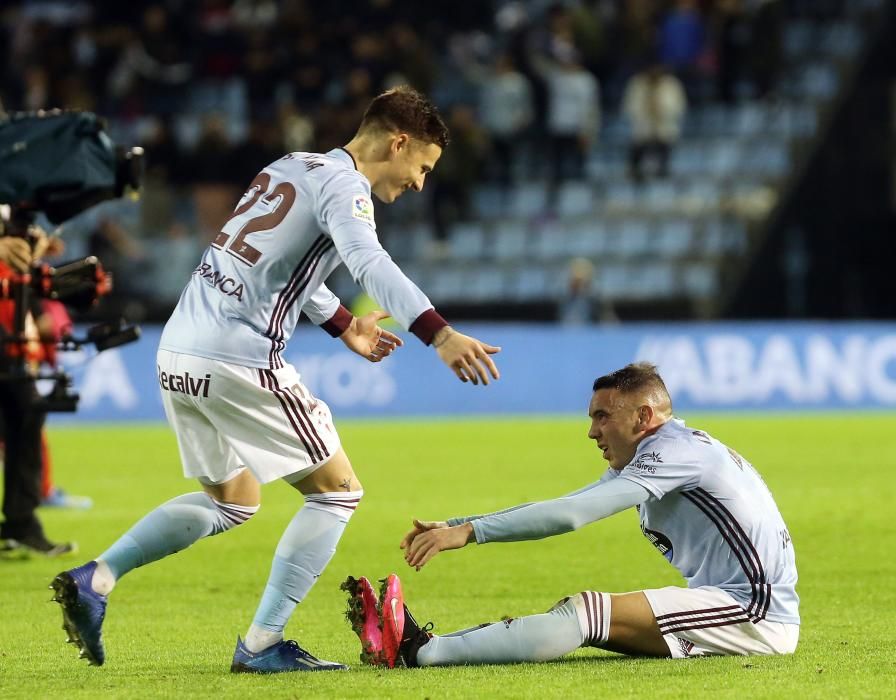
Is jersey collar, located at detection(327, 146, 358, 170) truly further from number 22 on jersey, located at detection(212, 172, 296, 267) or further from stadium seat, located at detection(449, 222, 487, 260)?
stadium seat, located at detection(449, 222, 487, 260)

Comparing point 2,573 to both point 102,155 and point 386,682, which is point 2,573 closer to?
point 102,155

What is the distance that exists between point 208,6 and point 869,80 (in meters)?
9.97

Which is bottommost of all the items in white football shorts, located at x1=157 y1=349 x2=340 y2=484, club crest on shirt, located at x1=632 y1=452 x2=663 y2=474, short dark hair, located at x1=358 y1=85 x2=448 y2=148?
club crest on shirt, located at x1=632 y1=452 x2=663 y2=474

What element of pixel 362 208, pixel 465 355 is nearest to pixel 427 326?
pixel 465 355

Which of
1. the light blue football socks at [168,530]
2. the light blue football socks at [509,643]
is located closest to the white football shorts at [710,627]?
the light blue football socks at [509,643]

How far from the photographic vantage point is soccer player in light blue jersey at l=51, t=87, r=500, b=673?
5922 mm

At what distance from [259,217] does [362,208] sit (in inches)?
16.8

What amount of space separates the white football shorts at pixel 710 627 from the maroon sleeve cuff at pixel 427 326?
130cm

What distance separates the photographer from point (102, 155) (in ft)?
29.0

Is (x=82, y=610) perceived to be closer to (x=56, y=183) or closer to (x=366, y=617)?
(x=366, y=617)

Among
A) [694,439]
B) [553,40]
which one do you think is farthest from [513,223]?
[694,439]

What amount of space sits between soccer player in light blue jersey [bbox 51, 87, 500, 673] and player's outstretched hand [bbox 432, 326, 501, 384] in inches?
18.0

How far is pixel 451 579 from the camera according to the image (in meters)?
8.84

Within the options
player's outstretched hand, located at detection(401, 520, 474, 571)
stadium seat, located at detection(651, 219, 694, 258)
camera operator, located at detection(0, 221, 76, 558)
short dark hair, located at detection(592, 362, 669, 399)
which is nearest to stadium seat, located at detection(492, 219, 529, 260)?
stadium seat, located at detection(651, 219, 694, 258)
